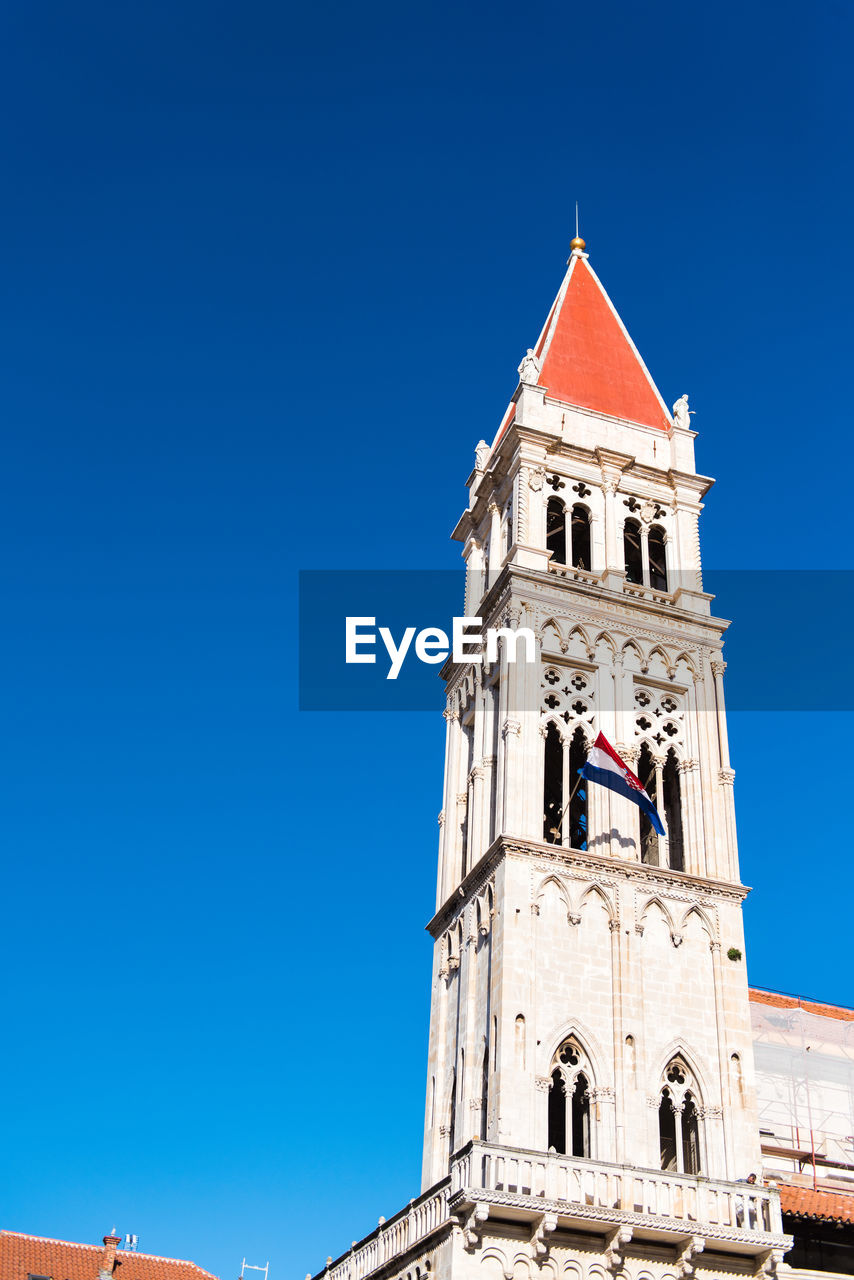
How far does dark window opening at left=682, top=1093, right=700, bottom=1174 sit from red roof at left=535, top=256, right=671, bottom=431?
22.0m

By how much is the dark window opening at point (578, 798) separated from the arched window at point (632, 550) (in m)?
6.91

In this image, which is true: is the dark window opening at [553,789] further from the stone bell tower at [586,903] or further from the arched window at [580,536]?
the arched window at [580,536]

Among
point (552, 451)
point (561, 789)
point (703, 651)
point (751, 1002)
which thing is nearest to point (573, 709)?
point (561, 789)

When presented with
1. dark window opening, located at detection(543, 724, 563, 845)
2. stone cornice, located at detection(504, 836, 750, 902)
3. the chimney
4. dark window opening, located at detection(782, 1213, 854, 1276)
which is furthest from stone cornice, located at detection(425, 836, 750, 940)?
the chimney

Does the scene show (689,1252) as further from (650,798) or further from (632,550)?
(632,550)

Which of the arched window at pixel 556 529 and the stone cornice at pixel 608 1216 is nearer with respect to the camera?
the stone cornice at pixel 608 1216

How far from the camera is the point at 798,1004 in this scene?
44000 mm

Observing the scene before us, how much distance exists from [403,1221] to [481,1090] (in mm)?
3325

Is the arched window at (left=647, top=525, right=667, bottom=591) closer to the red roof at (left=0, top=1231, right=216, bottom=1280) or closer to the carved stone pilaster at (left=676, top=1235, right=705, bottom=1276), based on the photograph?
the carved stone pilaster at (left=676, top=1235, right=705, bottom=1276)

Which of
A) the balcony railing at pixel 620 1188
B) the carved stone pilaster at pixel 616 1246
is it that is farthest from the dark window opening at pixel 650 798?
the carved stone pilaster at pixel 616 1246

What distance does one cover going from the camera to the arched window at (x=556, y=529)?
41844 mm

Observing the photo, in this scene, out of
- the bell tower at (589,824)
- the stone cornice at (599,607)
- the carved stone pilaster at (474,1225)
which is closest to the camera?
the carved stone pilaster at (474,1225)

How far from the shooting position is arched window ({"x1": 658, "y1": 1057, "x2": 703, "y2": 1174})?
3231 cm

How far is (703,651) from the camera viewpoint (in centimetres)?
4050
